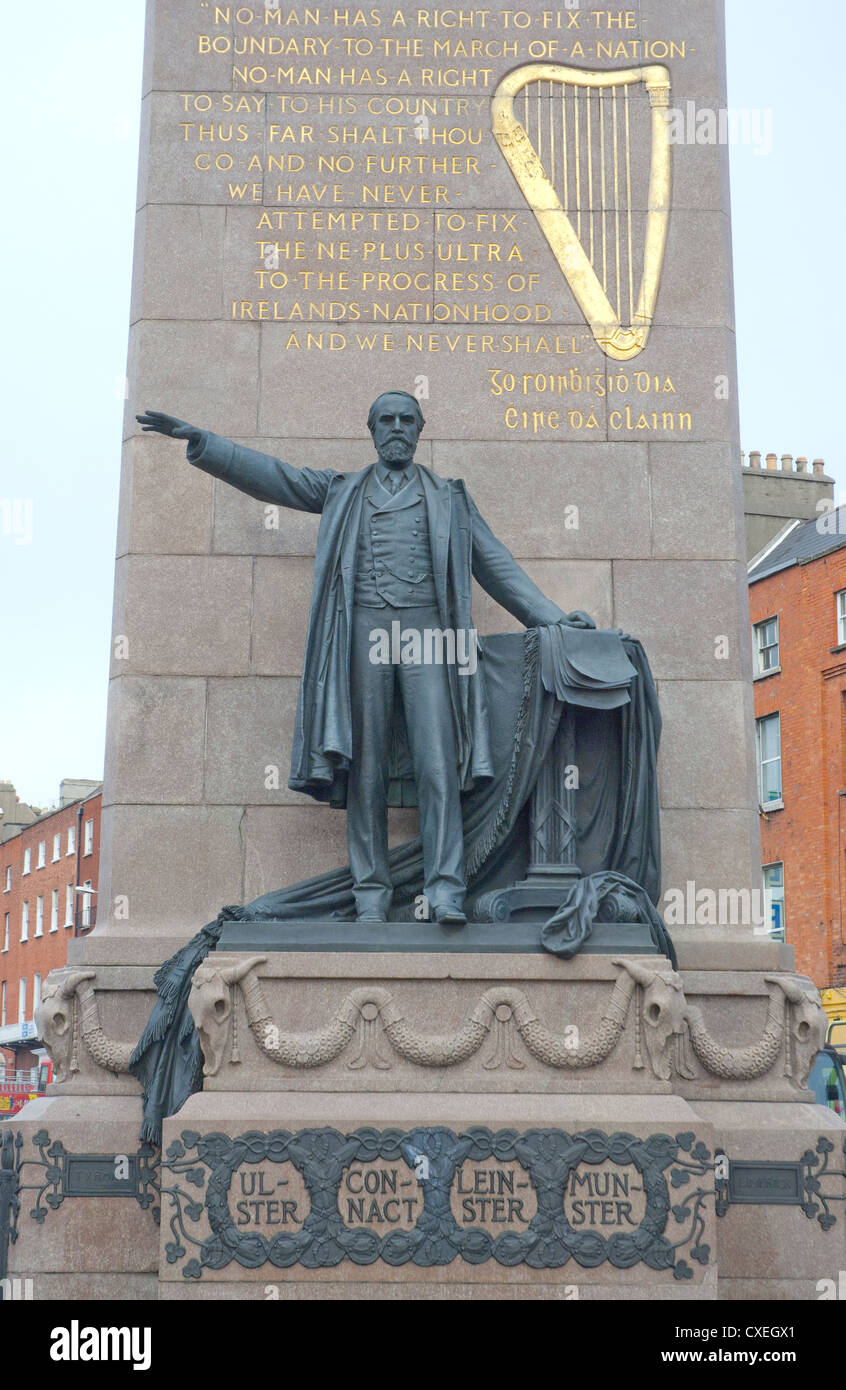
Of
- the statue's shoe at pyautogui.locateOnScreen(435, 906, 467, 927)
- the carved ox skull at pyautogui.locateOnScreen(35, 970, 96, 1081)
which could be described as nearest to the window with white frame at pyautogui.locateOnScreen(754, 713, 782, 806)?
the carved ox skull at pyautogui.locateOnScreen(35, 970, 96, 1081)

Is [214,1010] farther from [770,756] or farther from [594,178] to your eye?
[770,756]

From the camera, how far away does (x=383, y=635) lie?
11602 millimetres

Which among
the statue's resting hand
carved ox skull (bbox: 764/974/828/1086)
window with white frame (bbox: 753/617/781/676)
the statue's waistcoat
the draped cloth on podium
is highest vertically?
window with white frame (bbox: 753/617/781/676)

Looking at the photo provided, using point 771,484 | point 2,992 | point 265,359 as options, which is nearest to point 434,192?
point 265,359

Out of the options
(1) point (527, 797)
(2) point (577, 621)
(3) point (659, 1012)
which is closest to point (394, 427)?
(2) point (577, 621)

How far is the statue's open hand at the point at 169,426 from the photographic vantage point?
37.3 ft

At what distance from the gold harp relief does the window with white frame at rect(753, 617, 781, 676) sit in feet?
103

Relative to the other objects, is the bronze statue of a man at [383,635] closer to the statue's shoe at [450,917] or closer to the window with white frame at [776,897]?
the statue's shoe at [450,917]

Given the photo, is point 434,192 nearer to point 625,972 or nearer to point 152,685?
point 152,685

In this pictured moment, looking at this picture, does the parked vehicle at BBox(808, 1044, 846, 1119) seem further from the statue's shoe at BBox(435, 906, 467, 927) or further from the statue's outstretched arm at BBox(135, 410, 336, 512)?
→ the statue's outstretched arm at BBox(135, 410, 336, 512)

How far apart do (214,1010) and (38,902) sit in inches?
2437

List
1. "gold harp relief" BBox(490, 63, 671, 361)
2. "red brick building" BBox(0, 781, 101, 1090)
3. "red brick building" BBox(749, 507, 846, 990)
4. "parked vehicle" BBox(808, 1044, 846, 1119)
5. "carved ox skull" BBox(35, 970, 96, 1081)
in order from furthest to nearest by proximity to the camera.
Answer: "red brick building" BBox(0, 781, 101, 1090) < "red brick building" BBox(749, 507, 846, 990) < "parked vehicle" BBox(808, 1044, 846, 1119) < "gold harp relief" BBox(490, 63, 671, 361) < "carved ox skull" BBox(35, 970, 96, 1081)

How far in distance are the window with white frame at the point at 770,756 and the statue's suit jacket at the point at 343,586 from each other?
3357 centimetres

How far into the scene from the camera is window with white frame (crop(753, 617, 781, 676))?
44.7 m
